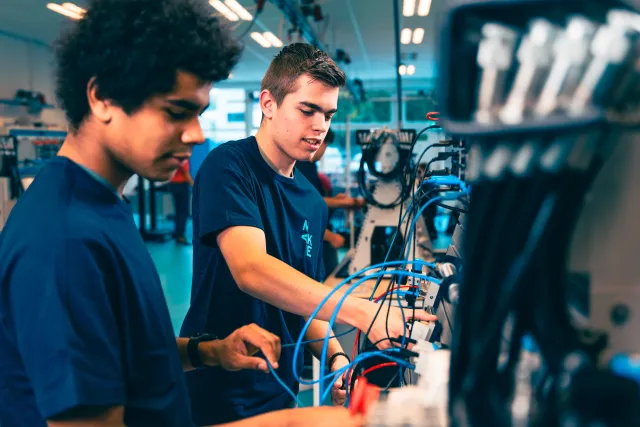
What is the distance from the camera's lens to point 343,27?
695 cm

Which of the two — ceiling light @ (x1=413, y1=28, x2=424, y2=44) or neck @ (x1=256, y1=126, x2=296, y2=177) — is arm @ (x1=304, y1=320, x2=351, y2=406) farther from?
ceiling light @ (x1=413, y1=28, x2=424, y2=44)

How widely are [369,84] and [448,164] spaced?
9896 mm

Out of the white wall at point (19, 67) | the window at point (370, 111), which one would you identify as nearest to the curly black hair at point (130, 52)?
the white wall at point (19, 67)

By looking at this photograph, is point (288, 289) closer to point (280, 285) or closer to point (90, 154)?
point (280, 285)

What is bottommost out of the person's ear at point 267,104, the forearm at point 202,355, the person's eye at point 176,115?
the forearm at point 202,355

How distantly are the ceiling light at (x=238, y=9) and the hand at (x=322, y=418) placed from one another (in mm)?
4987

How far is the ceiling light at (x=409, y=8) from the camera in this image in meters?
5.26

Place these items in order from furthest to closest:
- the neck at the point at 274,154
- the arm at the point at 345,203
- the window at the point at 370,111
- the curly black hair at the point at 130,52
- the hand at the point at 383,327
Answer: the window at the point at 370,111 → the arm at the point at 345,203 → the neck at the point at 274,154 → the hand at the point at 383,327 → the curly black hair at the point at 130,52

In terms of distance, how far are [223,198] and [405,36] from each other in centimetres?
669

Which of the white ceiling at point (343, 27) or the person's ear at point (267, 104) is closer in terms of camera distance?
the person's ear at point (267, 104)

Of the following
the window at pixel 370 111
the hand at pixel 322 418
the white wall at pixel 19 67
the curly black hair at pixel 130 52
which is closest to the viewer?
the hand at pixel 322 418

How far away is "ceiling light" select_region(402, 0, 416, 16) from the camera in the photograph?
5259 millimetres

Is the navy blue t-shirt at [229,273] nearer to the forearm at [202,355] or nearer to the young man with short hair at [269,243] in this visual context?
the young man with short hair at [269,243]

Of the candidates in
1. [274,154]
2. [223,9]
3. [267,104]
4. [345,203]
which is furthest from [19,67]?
[274,154]
